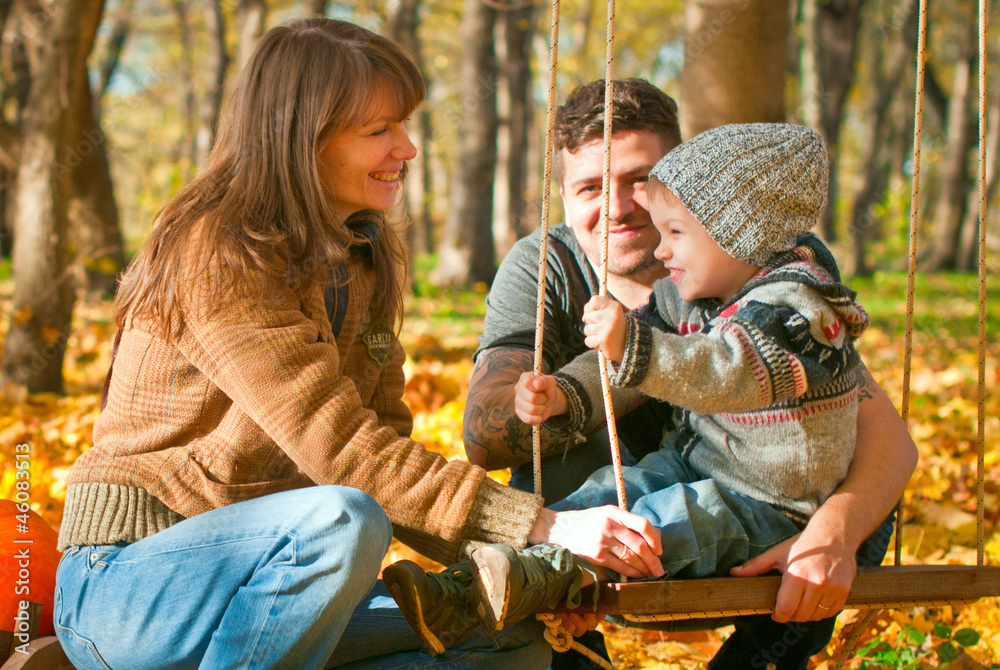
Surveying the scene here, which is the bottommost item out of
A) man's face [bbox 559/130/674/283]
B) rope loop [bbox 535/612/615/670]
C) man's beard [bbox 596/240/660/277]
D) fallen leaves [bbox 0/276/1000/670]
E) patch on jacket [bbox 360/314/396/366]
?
fallen leaves [bbox 0/276/1000/670]

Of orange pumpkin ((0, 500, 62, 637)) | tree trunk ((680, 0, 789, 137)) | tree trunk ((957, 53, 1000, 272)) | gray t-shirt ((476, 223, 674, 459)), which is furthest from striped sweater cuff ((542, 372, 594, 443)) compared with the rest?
tree trunk ((957, 53, 1000, 272))

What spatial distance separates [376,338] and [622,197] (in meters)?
0.88

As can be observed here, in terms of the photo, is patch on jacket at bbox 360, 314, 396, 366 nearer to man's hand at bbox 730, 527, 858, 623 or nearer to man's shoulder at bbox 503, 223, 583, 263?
man's shoulder at bbox 503, 223, 583, 263

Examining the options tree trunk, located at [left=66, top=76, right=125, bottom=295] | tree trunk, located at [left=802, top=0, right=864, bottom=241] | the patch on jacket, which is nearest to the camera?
the patch on jacket

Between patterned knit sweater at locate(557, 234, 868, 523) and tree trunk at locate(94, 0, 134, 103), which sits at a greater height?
tree trunk at locate(94, 0, 134, 103)

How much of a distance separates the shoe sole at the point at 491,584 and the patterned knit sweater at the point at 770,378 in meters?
0.44

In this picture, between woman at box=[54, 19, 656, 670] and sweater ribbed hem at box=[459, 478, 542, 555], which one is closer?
woman at box=[54, 19, 656, 670]

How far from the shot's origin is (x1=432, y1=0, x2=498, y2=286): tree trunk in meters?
11.1

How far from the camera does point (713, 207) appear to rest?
2074 millimetres

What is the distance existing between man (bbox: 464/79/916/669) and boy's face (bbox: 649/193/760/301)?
18.6 inches

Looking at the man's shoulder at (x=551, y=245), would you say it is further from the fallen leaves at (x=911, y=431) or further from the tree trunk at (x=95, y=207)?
the tree trunk at (x=95, y=207)

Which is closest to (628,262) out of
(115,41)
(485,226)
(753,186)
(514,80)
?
(753,186)

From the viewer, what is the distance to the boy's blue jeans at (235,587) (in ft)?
5.59
